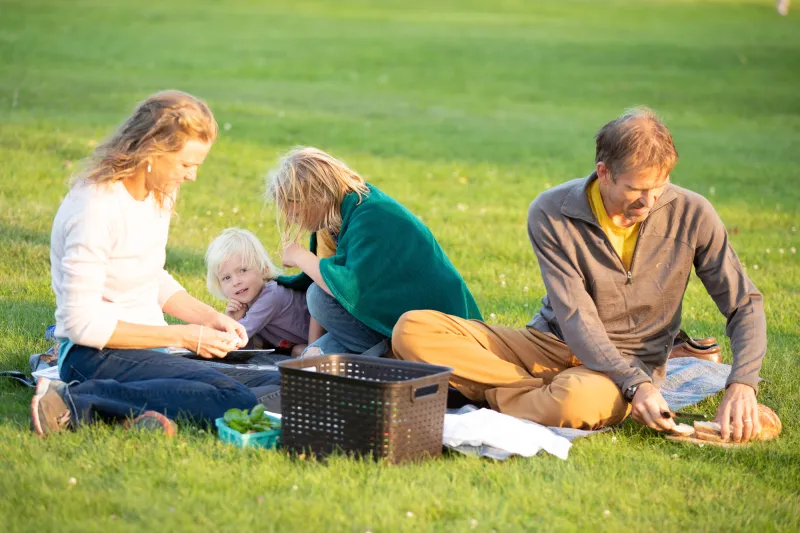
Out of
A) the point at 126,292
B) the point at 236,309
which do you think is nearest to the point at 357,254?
the point at 236,309

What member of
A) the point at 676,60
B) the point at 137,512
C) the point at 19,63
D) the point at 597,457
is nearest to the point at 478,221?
the point at 597,457

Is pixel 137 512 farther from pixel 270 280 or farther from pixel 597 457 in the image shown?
pixel 270 280

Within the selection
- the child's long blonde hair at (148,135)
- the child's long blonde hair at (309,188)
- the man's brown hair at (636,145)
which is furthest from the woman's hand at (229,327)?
the man's brown hair at (636,145)

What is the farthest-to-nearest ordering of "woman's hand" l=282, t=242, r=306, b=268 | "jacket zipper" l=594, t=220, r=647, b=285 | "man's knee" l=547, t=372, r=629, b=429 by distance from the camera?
"woman's hand" l=282, t=242, r=306, b=268, "jacket zipper" l=594, t=220, r=647, b=285, "man's knee" l=547, t=372, r=629, b=429

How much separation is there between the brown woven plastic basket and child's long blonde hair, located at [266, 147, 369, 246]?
162cm

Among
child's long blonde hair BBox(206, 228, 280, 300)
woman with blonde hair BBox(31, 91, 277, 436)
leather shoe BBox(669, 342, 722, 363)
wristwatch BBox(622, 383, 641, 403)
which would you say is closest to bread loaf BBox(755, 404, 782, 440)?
wristwatch BBox(622, 383, 641, 403)

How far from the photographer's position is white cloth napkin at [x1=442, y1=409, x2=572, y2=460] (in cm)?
491

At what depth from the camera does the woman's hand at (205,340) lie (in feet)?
17.3

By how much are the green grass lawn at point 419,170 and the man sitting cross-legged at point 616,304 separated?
28 cm

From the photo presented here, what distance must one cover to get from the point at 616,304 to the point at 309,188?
74.7 inches

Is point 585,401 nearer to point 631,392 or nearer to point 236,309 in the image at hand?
point 631,392

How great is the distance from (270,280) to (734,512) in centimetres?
374

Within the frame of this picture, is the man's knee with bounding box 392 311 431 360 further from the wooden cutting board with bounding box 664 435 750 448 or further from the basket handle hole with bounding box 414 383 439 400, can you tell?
the wooden cutting board with bounding box 664 435 750 448

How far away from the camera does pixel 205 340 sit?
5.29 metres
